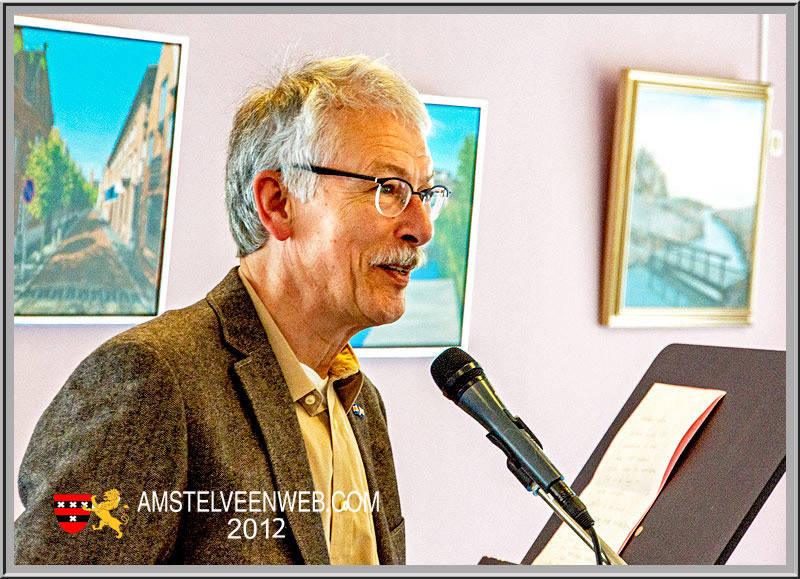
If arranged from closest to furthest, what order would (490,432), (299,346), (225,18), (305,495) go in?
1. (490,432)
2. (305,495)
3. (299,346)
4. (225,18)

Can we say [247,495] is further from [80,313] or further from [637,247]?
[637,247]

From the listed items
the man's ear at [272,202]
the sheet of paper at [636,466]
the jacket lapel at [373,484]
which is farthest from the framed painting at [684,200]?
the man's ear at [272,202]

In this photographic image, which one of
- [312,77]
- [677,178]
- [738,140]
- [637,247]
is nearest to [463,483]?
[637,247]

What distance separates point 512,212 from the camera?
2.96 metres

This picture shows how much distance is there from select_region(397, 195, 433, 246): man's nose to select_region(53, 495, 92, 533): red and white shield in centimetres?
62

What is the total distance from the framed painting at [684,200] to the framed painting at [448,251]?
0.54m

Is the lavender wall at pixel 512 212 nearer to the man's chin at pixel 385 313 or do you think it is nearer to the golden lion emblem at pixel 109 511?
the man's chin at pixel 385 313

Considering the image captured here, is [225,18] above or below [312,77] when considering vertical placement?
above

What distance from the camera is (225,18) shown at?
8.21 feet

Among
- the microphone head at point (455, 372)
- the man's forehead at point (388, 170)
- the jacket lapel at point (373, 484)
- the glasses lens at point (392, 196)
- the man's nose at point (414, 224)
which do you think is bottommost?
the jacket lapel at point (373, 484)

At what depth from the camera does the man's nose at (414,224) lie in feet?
4.75

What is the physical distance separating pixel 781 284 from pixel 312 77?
2500mm

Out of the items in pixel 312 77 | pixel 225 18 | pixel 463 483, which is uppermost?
pixel 225 18

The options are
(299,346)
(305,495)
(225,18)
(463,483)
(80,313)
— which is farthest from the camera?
(463,483)
